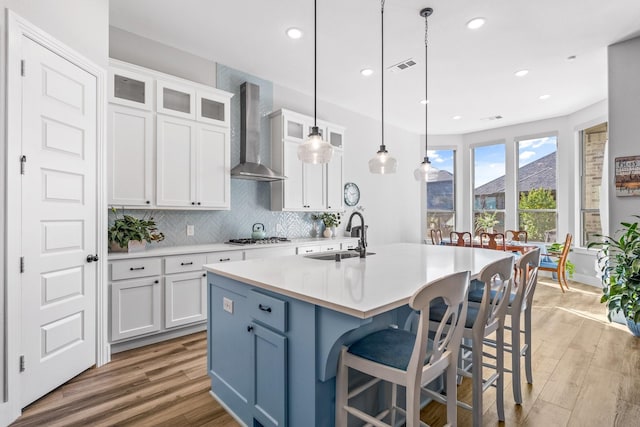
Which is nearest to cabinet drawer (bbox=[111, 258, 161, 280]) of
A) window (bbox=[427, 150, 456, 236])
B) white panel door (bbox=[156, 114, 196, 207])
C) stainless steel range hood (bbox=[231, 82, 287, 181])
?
white panel door (bbox=[156, 114, 196, 207])

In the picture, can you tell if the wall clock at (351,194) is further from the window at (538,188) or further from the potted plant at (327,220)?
the window at (538,188)

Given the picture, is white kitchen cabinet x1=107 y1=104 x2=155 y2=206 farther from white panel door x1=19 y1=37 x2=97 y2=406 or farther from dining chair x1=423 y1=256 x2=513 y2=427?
dining chair x1=423 y1=256 x2=513 y2=427

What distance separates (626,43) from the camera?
3.52m

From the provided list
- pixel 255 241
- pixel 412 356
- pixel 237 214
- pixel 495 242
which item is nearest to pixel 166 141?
pixel 237 214

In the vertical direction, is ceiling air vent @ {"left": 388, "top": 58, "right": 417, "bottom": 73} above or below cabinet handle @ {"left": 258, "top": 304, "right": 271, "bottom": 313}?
above

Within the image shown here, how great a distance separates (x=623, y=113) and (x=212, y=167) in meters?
4.53

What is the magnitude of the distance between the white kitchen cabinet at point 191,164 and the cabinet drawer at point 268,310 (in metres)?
2.00

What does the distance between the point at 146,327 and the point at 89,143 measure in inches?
65.8

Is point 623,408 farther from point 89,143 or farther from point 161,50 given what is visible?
point 161,50

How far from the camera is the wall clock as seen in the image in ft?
18.6

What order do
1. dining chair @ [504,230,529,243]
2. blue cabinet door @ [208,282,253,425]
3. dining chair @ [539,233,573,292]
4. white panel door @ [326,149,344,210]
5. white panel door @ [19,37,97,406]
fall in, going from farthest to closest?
dining chair @ [504,230,529,243], dining chair @ [539,233,573,292], white panel door @ [326,149,344,210], white panel door @ [19,37,97,406], blue cabinet door @ [208,282,253,425]

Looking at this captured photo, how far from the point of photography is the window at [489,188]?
7.12 meters

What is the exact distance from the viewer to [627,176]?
11.4 feet

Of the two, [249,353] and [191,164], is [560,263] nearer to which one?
[249,353]
